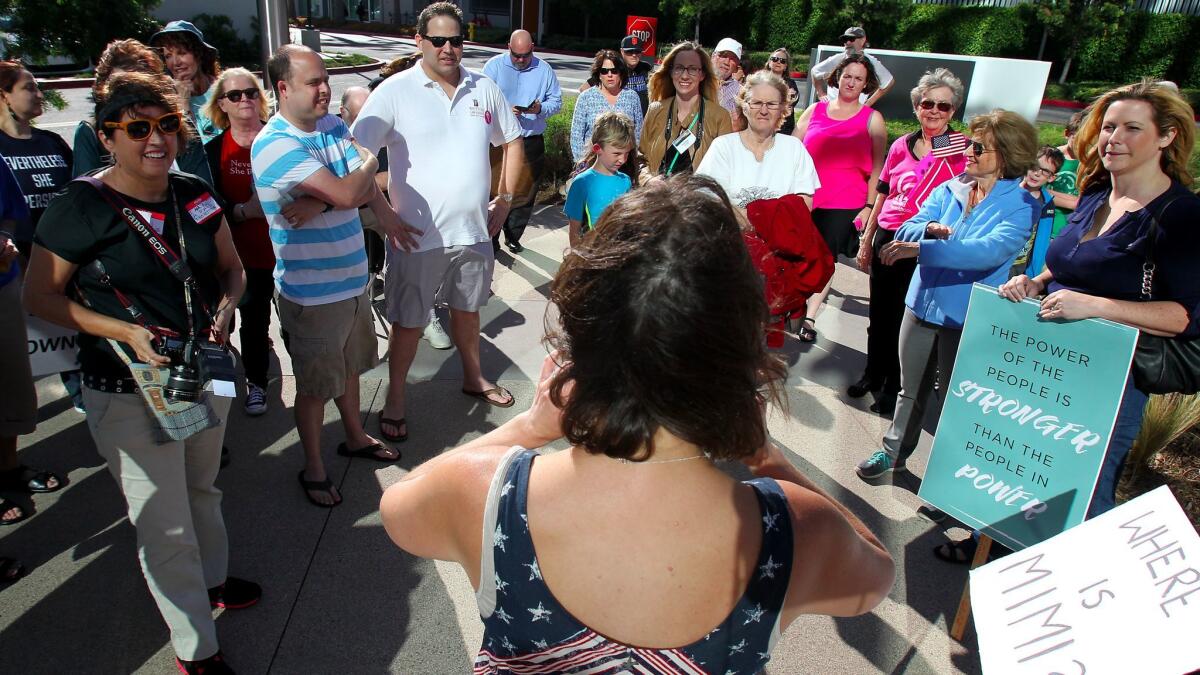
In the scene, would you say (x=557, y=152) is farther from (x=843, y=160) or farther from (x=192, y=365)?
(x=192, y=365)

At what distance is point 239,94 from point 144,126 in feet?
5.55

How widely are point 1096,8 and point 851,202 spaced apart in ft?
98.9

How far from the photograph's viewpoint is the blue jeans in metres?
2.68

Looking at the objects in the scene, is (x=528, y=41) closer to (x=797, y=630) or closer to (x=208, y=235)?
(x=208, y=235)

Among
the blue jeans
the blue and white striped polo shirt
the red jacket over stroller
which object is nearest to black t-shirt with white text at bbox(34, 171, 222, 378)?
the blue and white striped polo shirt

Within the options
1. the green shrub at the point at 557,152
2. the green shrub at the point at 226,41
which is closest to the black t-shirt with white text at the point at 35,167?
the green shrub at the point at 557,152

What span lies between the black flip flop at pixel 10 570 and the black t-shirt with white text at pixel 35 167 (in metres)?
1.54

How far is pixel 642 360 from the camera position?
3.48ft

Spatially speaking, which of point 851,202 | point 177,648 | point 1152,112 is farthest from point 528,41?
point 177,648

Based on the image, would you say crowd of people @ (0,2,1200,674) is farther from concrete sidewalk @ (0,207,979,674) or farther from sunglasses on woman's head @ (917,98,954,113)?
concrete sidewalk @ (0,207,979,674)

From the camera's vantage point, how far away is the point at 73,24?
16.7m

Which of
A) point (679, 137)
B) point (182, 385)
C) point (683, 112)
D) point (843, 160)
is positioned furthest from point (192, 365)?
point (843, 160)

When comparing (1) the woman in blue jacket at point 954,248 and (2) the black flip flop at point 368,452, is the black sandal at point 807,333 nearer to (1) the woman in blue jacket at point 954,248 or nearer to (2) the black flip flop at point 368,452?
(1) the woman in blue jacket at point 954,248

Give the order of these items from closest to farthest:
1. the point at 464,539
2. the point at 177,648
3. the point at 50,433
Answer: the point at 464,539 < the point at 177,648 < the point at 50,433
